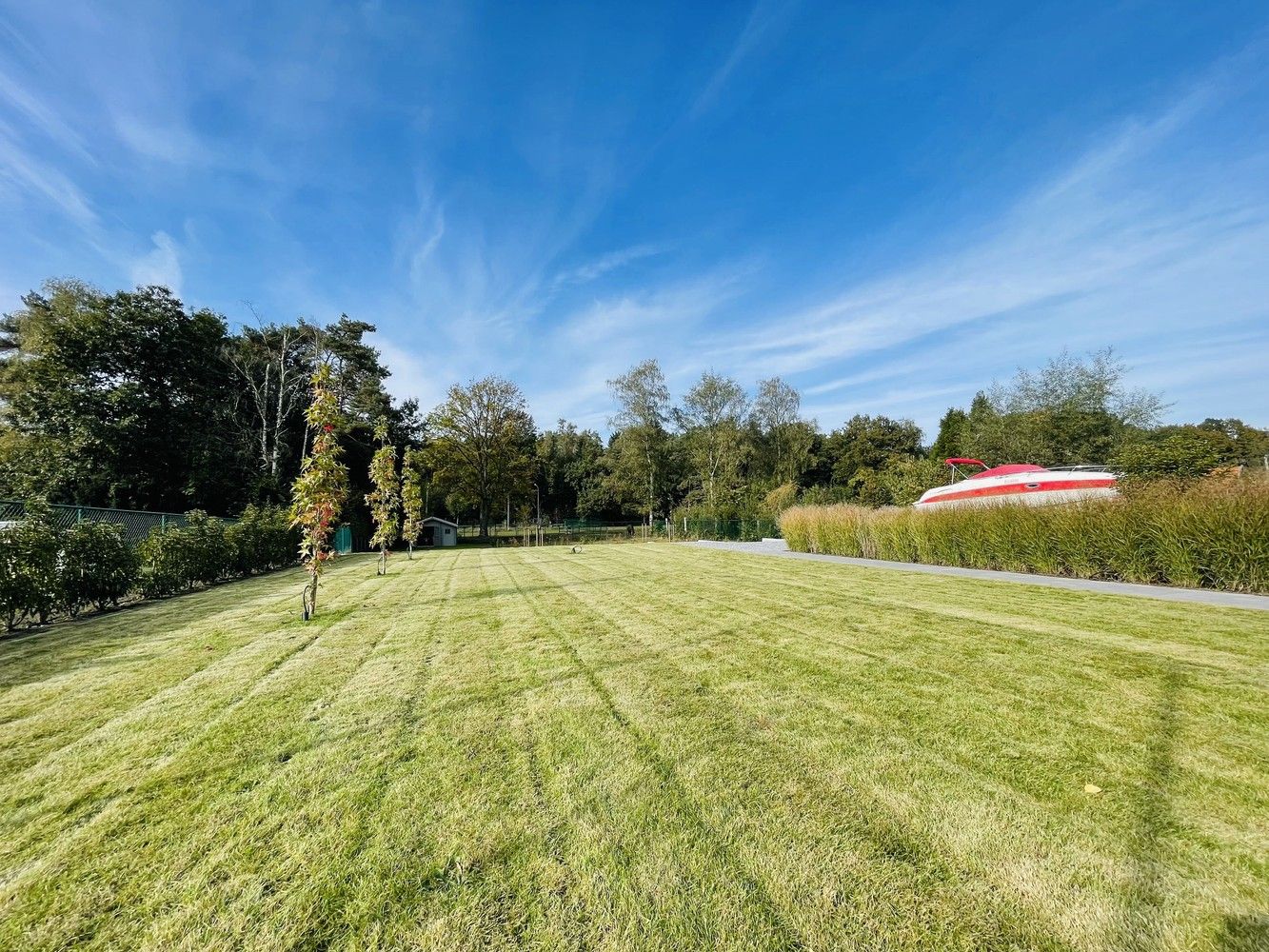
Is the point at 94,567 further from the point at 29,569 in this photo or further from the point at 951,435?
the point at 951,435

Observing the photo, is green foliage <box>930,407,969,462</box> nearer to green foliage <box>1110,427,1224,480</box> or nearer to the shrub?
green foliage <box>1110,427,1224,480</box>

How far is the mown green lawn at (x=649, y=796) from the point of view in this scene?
158 centimetres

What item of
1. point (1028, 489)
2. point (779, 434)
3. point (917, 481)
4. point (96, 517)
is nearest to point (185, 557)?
point (96, 517)

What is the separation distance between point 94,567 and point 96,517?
12.5 ft

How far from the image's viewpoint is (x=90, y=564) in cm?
758

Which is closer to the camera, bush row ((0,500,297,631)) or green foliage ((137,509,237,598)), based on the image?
bush row ((0,500,297,631))

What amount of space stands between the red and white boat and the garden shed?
30.5 m

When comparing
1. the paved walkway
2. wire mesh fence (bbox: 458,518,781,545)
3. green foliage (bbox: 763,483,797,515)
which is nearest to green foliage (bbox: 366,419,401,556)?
wire mesh fence (bbox: 458,518,781,545)

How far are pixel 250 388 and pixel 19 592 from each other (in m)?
27.9

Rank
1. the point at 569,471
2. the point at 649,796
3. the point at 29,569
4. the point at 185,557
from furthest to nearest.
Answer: the point at 569,471 → the point at 185,557 → the point at 29,569 → the point at 649,796

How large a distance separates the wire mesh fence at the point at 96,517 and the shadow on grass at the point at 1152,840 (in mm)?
12114

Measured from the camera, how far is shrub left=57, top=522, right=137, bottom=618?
7.18 metres

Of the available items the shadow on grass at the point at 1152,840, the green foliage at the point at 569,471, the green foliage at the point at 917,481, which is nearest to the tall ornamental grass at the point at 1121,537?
the shadow on grass at the point at 1152,840

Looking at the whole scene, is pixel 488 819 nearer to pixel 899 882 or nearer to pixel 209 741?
pixel 899 882
